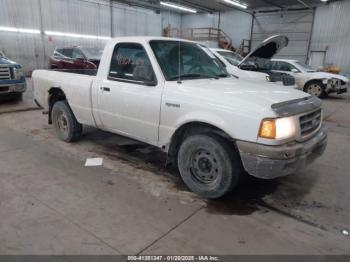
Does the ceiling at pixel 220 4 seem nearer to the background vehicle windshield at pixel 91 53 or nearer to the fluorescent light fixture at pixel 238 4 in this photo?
the fluorescent light fixture at pixel 238 4

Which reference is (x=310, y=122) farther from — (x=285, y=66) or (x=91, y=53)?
(x=91, y=53)

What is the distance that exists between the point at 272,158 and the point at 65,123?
3902 mm

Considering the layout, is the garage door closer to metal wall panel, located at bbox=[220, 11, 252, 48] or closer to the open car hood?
metal wall panel, located at bbox=[220, 11, 252, 48]

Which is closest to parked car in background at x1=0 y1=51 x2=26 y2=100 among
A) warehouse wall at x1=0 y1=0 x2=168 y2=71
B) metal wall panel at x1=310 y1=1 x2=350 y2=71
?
warehouse wall at x1=0 y1=0 x2=168 y2=71

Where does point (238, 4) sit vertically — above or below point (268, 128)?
above

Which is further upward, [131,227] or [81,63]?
[81,63]

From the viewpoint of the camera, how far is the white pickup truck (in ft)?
9.23

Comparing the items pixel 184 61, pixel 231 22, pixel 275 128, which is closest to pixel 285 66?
pixel 184 61

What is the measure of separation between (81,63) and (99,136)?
8.14 m

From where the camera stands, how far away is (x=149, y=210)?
9.96 ft

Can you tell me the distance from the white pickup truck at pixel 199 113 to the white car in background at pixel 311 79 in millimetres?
8491

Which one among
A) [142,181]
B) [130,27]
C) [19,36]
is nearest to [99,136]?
[142,181]

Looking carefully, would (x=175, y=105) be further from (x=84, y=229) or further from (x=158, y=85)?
(x=84, y=229)

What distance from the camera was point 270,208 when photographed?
3146 mm
